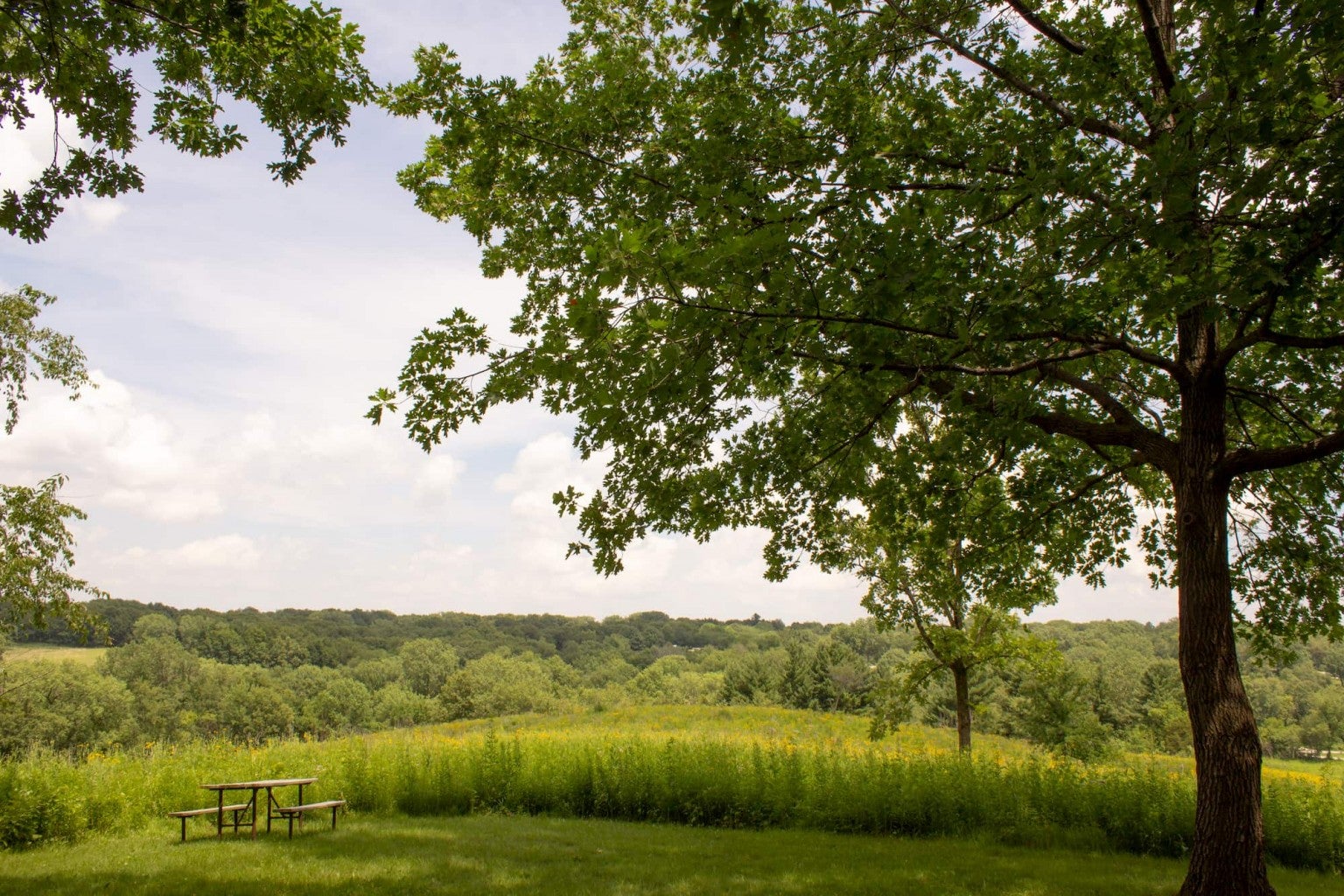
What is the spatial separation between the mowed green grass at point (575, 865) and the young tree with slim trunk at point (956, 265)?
107 inches

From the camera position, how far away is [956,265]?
5.42 metres

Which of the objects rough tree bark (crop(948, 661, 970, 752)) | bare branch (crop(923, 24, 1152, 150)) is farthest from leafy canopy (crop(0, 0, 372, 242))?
rough tree bark (crop(948, 661, 970, 752))

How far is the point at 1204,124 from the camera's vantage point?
19.0ft

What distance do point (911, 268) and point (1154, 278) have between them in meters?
2.72

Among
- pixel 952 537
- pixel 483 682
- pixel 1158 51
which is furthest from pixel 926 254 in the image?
pixel 483 682

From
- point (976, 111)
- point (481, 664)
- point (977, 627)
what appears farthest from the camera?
point (481, 664)

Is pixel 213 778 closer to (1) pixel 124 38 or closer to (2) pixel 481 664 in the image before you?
(1) pixel 124 38

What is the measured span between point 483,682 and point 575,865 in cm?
6653

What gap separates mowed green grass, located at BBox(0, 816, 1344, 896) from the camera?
7.62 meters

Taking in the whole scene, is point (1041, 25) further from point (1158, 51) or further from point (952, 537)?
point (952, 537)

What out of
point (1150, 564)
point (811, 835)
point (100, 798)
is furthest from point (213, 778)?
point (1150, 564)

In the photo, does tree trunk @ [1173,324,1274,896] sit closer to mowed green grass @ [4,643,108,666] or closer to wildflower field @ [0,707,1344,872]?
wildflower field @ [0,707,1344,872]

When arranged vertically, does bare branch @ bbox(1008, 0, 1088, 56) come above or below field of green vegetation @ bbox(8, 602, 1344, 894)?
above

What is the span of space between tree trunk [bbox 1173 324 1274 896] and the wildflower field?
4.89 metres
